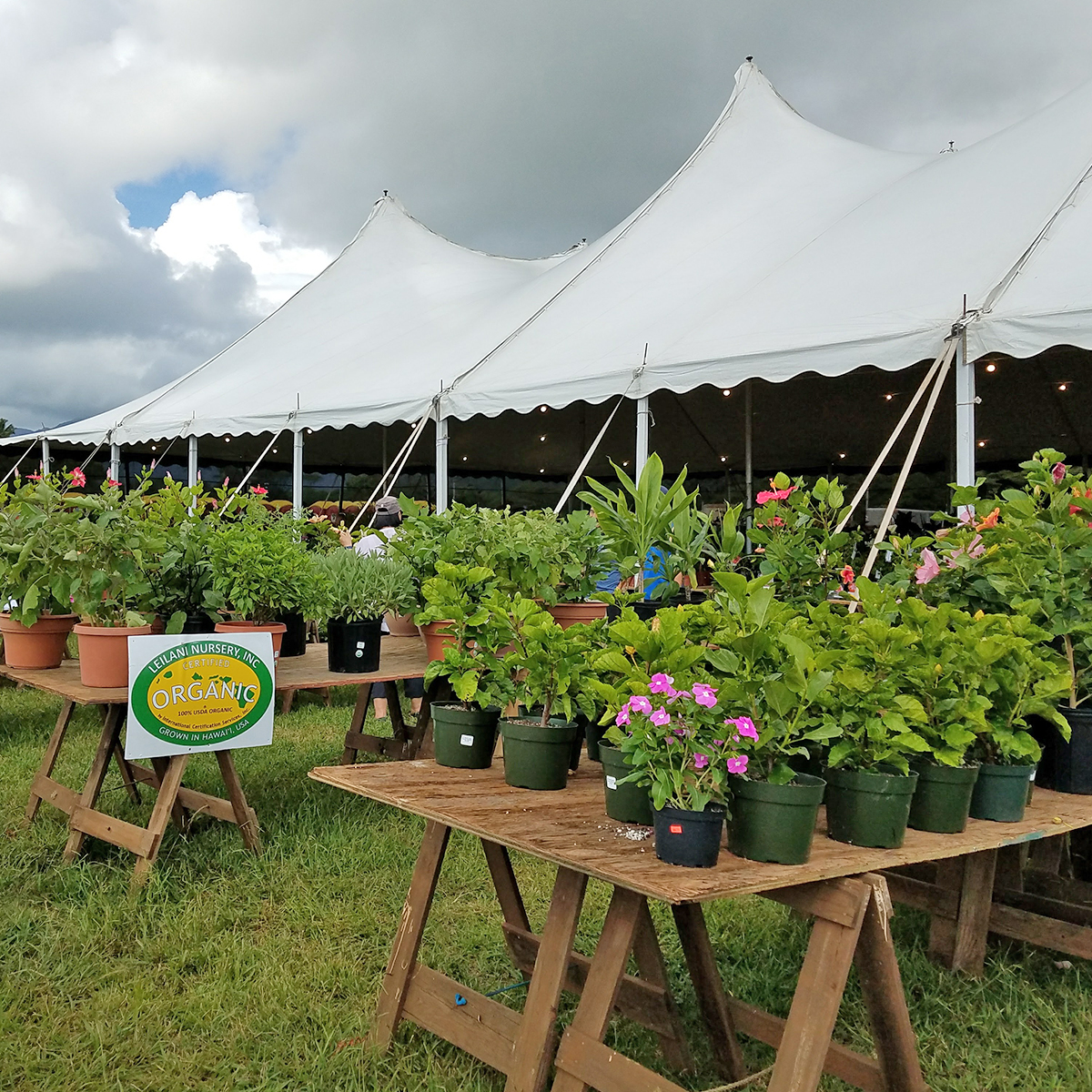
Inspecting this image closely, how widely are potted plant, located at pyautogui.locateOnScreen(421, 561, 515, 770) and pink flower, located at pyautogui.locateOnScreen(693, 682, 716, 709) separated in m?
0.56

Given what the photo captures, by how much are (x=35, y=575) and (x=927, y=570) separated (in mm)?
2604

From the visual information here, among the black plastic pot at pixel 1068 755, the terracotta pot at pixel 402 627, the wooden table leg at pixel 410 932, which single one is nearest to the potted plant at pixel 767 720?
the wooden table leg at pixel 410 932

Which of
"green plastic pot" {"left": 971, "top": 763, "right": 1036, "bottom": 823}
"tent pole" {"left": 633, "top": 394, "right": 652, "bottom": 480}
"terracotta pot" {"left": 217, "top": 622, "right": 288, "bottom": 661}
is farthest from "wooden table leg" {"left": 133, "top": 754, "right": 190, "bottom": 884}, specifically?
"tent pole" {"left": 633, "top": 394, "right": 652, "bottom": 480}

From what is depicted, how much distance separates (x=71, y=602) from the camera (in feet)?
10.1

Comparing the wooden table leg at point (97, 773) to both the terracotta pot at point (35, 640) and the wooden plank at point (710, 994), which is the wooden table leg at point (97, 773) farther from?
the wooden plank at point (710, 994)

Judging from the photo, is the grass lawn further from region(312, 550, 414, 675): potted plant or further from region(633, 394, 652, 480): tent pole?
region(633, 394, 652, 480): tent pole

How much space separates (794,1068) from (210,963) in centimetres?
152

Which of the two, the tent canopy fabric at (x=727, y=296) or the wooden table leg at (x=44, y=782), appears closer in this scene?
the wooden table leg at (x=44, y=782)

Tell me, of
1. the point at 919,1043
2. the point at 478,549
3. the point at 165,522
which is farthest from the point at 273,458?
the point at 919,1043

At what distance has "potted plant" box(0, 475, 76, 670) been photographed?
3113 millimetres

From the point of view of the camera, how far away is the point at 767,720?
1525 mm

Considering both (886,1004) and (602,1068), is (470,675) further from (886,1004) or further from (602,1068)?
(886,1004)

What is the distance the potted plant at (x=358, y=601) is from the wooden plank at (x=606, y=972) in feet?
5.88

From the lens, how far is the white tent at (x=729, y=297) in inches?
199
